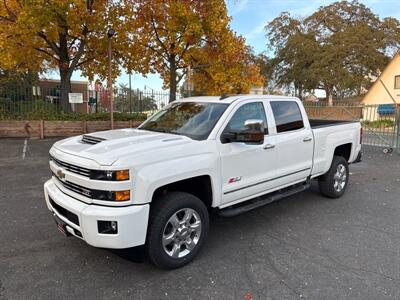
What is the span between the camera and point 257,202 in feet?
14.3

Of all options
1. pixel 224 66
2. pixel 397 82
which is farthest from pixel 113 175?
pixel 397 82

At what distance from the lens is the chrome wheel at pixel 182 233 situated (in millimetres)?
3442

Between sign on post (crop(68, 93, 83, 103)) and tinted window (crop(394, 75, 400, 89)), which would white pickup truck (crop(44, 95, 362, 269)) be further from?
tinted window (crop(394, 75, 400, 89))

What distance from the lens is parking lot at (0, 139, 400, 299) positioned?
3119 mm

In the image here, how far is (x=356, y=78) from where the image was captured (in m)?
35.2

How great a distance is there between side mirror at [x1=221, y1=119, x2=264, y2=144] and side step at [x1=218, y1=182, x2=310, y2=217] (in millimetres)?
888

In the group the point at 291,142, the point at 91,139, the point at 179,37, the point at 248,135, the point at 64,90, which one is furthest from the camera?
the point at 64,90

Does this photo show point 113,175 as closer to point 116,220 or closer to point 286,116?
point 116,220

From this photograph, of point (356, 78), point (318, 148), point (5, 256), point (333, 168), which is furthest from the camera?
point (356, 78)

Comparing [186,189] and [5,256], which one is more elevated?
[186,189]

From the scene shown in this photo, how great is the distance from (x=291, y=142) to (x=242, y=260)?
1953mm

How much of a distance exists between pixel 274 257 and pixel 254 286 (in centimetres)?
68

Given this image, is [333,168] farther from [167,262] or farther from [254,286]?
[167,262]

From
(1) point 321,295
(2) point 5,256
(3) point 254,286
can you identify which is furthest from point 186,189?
(2) point 5,256
